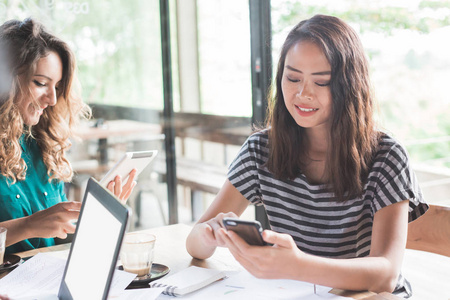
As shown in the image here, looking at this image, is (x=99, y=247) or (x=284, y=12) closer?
(x=99, y=247)

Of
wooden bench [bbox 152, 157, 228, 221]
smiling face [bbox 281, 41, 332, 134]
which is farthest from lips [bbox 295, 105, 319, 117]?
wooden bench [bbox 152, 157, 228, 221]

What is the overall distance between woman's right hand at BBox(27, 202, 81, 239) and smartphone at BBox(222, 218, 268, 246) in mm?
555

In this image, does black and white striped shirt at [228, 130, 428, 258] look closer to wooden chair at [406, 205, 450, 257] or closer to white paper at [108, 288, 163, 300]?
wooden chair at [406, 205, 450, 257]

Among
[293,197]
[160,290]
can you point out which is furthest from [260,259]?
[293,197]

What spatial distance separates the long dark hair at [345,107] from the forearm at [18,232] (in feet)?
2.43

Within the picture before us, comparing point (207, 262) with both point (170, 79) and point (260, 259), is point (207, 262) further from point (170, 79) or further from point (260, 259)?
point (170, 79)

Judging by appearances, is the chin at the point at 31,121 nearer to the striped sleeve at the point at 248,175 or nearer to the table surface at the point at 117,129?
the striped sleeve at the point at 248,175

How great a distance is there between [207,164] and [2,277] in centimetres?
235

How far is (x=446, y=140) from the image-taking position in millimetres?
3260

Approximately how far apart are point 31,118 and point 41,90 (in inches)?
3.9

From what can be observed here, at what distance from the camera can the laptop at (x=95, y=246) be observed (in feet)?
2.71

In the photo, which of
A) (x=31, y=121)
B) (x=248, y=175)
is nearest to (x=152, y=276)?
(x=248, y=175)

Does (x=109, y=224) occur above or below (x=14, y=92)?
below

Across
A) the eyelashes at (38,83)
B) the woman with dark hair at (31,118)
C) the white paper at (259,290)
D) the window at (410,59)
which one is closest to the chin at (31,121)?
the woman with dark hair at (31,118)
